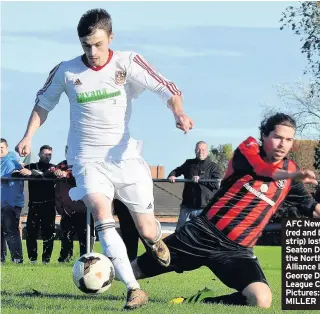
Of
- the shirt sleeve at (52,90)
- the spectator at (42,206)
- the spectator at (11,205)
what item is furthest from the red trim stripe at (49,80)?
the spectator at (11,205)

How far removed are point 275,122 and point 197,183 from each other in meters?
6.77

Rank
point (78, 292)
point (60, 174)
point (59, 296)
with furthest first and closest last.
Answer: point (60, 174), point (78, 292), point (59, 296)

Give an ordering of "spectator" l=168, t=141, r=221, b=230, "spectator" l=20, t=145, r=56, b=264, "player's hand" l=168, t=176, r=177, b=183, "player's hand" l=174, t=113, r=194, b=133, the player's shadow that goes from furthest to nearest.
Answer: "spectator" l=20, t=145, r=56, b=264 < "spectator" l=168, t=141, r=221, b=230 < "player's hand" l=168, t=176, r=177, b=183 < the player's shadow < "player's hand" l=174, t=113, r=194, b=133

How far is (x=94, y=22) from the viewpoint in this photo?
845 centimetres

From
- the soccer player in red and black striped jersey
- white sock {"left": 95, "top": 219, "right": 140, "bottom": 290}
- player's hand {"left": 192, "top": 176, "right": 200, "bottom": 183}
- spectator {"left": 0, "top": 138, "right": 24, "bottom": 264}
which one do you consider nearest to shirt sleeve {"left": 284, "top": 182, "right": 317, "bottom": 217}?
the soccer player in red and black striped jersey

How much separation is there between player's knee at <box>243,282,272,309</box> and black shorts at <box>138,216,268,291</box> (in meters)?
0.07

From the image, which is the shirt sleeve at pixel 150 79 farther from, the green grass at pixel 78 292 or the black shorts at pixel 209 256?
the green grass at pixel 78 292

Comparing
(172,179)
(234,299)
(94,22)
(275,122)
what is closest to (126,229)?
(172,179)

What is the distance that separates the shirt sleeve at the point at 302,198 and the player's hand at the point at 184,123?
61.1 inches

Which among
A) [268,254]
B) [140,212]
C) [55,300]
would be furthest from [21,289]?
[268,254]

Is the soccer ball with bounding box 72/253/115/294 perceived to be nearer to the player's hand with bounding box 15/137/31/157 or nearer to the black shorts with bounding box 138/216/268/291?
the black shorts with bounding box 138/216/268/291

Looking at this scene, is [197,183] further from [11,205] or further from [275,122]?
[275,122]

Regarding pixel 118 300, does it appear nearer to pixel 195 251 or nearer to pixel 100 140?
pixel 195 251

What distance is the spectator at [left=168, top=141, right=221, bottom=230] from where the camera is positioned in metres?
15.2
